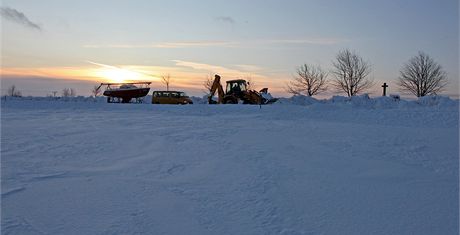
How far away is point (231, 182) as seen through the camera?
6211 mm

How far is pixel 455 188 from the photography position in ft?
19.4

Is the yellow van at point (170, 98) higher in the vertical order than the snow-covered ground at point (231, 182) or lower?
higher

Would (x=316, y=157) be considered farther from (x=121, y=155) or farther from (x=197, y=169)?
(x=121, y=155)

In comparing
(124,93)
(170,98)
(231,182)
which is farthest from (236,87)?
(231,182)

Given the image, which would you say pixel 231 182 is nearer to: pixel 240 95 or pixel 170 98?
pixel 240 95

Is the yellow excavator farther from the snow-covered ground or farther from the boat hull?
the snow-covered ground

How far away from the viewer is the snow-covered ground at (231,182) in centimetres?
469

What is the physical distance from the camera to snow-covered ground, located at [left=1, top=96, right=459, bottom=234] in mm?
4691

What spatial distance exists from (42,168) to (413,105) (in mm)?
18438

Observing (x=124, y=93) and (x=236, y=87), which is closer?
(x=236, y=87)

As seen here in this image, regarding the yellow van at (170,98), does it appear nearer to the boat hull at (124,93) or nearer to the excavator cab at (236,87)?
the boat hull at (124,93)

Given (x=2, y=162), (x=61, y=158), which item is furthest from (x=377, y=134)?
(x=2, y=162)

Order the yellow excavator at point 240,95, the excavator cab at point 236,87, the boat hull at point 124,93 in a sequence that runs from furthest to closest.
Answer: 1. the boat hull at point 124,93
2. the excavator cab at point 236,87
3. the yellow excavator at point 240,95

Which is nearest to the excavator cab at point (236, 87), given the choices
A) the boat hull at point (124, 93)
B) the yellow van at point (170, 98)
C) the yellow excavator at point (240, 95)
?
the yellow excavator at point (240, 95)
